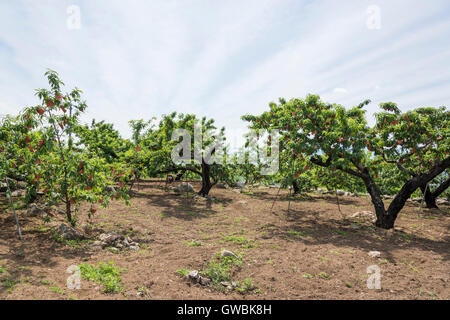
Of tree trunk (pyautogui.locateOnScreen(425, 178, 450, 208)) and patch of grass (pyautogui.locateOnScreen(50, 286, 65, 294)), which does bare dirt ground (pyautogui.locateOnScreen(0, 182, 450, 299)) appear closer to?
patch of grass (pyautogui.locateOnScreen(50, 286, 65, 294))

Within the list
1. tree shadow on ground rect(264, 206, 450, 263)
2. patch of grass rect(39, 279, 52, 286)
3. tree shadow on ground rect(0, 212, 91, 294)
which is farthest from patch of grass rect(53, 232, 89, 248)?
tree shadow on ground rect(264, 206, 450, 263)

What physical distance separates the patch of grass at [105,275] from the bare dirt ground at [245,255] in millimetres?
158

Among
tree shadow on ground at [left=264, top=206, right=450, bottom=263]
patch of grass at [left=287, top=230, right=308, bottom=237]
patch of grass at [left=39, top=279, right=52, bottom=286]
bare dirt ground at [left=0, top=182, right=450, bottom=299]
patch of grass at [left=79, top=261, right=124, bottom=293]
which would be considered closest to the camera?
patch of grass at [left=39, top=279, right=52, bottom=286]

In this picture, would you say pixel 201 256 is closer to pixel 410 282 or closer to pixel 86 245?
pixel 86 245

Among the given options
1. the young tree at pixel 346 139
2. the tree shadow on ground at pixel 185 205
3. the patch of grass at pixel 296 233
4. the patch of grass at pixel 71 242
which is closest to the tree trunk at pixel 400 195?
the young tree at pixel 346 139

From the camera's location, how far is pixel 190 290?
15.5 ft

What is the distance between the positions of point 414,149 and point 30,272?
12.5 meters

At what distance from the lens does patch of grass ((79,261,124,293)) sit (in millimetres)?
4492

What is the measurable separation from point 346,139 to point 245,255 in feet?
18.9

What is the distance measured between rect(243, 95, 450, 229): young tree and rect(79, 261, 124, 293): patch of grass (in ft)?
23.1

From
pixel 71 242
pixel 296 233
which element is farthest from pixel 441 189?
pixel 71 242

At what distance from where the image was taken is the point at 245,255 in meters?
6.61

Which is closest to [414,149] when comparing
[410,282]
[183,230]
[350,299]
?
[410,282]

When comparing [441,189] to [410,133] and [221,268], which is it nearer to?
[410,133]
